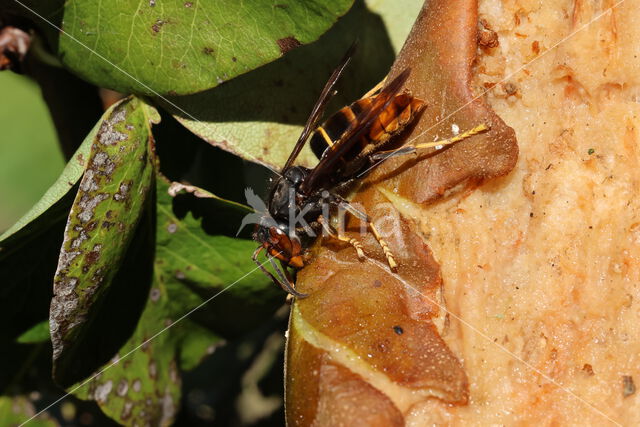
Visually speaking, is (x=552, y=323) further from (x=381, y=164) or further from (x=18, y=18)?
(x=18, y=18)

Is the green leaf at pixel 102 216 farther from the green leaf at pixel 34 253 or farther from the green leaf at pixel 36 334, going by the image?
the green leaf at pixel 36 334

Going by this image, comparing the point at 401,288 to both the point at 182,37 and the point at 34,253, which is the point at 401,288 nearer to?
the point at 182,37

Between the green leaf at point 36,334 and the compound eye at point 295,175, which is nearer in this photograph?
the compound eye at point 295,175

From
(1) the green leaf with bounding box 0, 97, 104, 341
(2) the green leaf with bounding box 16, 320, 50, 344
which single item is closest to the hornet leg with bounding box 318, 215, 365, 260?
(1) the green leaf with bounding box 0, 97, 104, 341

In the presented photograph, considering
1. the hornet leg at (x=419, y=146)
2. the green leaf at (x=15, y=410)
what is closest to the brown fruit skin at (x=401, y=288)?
the hornet leg at (x=419, y=146)

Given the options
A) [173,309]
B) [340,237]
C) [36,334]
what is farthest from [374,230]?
[36,334]
